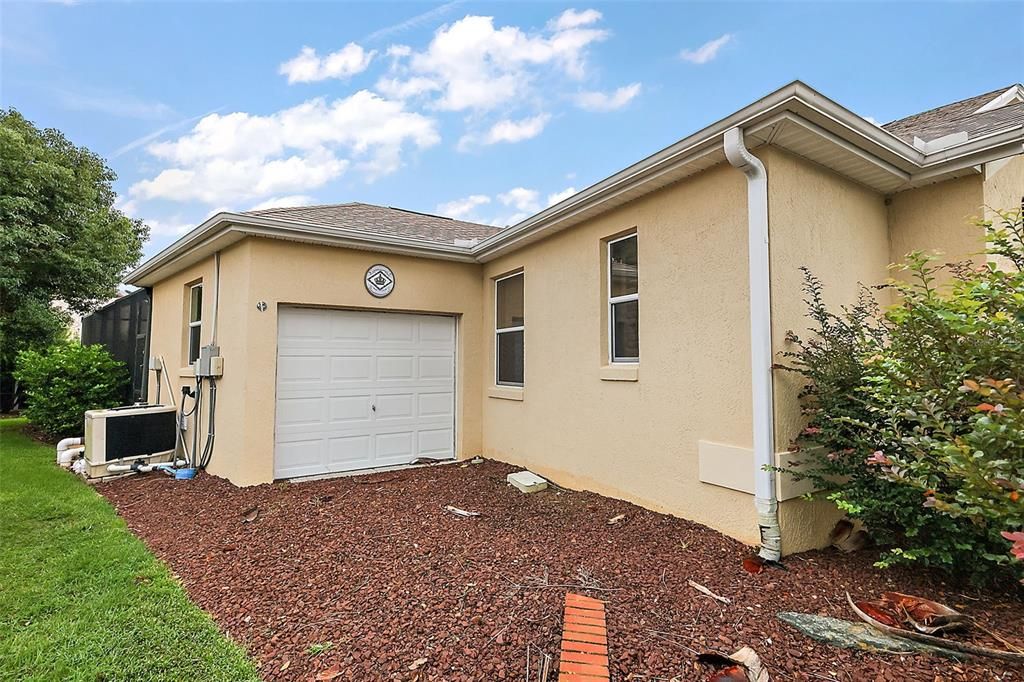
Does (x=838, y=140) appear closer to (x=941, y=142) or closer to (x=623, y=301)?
(x=941, y=142)

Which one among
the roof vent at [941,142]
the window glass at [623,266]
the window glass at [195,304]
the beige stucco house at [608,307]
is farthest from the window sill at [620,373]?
the window glass at [195,304]

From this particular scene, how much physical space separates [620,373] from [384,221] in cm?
500

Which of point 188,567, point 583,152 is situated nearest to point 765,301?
point 188,567

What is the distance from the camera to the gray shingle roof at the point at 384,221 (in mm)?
6931

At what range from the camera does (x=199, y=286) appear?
8117 millimetres

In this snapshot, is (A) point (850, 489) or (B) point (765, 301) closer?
(A) point (850, 489)

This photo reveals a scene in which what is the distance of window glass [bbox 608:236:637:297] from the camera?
5.30m

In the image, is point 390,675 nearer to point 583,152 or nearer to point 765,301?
point 765,301

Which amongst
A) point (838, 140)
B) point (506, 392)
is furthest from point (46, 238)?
point (838, 140)

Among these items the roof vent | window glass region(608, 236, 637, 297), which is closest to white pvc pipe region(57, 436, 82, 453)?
window glass region(608, 236, 637, 297)

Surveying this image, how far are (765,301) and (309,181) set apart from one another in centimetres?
1423

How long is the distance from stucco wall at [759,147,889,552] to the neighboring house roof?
0.64ft

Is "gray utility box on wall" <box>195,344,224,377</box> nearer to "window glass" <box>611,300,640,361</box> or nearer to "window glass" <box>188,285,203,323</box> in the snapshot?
"window glass" <box>188,285,203,323</box>

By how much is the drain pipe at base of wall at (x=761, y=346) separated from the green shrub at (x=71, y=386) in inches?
454
